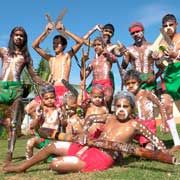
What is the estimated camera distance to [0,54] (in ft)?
23.0

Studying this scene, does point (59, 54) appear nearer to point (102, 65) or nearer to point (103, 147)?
point (102, 65)

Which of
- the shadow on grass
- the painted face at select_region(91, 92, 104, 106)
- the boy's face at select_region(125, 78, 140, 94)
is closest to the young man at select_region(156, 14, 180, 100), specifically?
the boy's face at select_region(125, 78, 140, 94)

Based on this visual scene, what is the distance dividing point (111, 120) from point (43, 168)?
117 centimetres

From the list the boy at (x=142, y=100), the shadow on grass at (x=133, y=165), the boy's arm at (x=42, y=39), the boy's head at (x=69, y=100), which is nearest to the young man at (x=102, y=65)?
the boy's head at (x=69, y=100)

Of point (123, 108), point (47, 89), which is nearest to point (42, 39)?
point (47, 89)

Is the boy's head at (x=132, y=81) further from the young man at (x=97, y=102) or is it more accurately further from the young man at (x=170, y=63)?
the young man at (x=170, y=63)

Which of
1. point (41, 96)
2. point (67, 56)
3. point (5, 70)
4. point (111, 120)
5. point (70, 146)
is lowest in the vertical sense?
point (70, 146)

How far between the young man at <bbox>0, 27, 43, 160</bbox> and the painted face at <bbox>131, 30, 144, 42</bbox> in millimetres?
1925

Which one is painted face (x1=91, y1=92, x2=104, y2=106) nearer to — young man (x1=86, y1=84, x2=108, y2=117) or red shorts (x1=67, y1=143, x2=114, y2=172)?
young man (x1=86, y1=84, x2=108, y2=117)

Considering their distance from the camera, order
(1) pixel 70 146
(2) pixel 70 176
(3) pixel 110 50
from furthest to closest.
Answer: (3) pixel 110 50
(1) pixel 70 146
(2) pixel 70 176

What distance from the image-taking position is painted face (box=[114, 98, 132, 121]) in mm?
5348

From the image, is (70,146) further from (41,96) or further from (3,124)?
(3,124)

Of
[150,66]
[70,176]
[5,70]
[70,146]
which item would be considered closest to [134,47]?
[150,66]

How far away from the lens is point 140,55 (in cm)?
726
